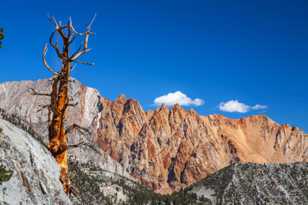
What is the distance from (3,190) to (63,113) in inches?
115

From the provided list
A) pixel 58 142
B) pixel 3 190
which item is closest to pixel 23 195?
pixel 3 190

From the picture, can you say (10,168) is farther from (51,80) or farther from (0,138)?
(51,80)

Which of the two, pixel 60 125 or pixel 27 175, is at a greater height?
pixel 60 125

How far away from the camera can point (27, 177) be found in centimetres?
1670

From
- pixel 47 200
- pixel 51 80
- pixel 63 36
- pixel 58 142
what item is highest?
pixel 63 36

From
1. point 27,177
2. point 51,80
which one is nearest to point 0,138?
point 27,177

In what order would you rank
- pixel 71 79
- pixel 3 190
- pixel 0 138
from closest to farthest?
pixel 3 190, pixel 71 79, pixel 0 138

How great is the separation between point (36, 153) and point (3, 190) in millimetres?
2823

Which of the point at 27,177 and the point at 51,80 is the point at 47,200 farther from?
the point at 51,80

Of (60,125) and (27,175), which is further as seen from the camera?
(27,175)

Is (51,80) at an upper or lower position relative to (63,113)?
upper

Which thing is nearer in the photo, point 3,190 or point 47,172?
point 3,190

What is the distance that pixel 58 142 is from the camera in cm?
1571

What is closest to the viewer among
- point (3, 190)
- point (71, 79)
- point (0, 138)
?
point (3, 190)
